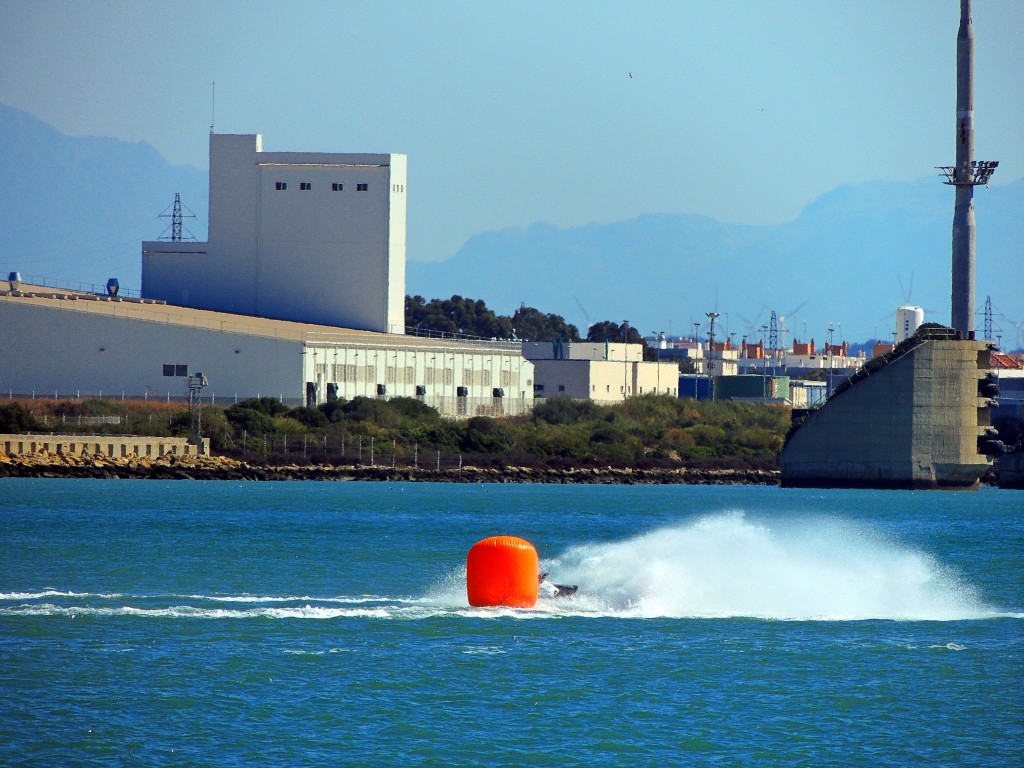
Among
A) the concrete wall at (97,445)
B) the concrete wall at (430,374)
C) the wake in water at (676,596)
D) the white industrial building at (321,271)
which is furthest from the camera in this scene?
the white industrial building at (321,271)

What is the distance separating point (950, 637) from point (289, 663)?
43.5 ft

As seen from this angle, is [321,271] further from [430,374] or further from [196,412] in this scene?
[196,412]

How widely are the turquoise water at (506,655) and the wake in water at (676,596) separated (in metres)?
0.09

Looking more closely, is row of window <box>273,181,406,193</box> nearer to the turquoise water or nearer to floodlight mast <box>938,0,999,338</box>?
floodlight mast <box>938,0,999,338</box>

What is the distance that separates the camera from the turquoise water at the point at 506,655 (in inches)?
898

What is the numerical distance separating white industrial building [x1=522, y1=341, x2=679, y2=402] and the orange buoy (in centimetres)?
9743

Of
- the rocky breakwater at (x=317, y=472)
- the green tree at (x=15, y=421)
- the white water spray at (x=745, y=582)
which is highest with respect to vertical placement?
the green tree at (x=15, y=421)

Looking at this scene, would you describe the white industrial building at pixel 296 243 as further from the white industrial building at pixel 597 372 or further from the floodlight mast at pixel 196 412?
the white industrial building at pixel 597 372

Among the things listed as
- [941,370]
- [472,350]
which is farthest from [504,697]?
[472,350]

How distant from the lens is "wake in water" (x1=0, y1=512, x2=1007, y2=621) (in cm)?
3469

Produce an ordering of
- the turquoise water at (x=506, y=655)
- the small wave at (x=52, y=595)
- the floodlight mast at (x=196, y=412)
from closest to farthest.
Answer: the turquoise water at (x=506, y=655) < the small wave at (x=52, y=595) < the floodlight mast at (x=196, y=412)

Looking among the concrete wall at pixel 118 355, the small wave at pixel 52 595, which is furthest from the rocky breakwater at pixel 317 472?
the small wave at pixel 52 595

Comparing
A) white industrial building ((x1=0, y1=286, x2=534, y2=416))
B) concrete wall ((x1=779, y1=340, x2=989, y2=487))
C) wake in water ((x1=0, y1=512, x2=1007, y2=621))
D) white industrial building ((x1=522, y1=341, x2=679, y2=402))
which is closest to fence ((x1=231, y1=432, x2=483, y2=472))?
white industrial building ((x1=0, y1=286, x2=534, y2=416))

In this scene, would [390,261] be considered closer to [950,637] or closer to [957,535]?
[957,535]
